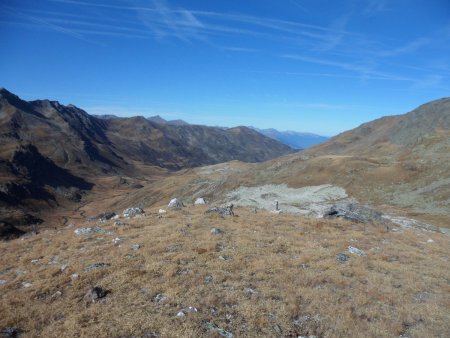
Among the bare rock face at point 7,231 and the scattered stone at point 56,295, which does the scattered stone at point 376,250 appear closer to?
the scattered stone at point 56,295

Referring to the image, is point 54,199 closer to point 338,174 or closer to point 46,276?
point 338,174

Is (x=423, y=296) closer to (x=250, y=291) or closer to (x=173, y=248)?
(x=250, y=291)

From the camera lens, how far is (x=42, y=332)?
1009cm

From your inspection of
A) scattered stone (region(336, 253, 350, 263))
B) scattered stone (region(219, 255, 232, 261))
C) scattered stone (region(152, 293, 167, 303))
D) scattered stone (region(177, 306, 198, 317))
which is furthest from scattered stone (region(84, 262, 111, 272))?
scattered stone (region(336, 253, 350, 263))

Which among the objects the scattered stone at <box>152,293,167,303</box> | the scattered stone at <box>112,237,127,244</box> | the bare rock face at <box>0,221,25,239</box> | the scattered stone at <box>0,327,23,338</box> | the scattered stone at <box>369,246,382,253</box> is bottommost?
the bare rock face at <box>0,221,25,239</box>

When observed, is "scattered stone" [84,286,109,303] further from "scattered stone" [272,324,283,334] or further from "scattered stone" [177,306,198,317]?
"scattered stone" [272,324,283,334]

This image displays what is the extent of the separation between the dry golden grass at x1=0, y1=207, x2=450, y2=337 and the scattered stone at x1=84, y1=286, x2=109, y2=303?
23cm

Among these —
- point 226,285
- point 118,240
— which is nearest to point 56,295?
point 226,285

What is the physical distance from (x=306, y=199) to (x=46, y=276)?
5218 centimetres

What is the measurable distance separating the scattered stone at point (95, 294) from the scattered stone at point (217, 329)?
406 centimetres

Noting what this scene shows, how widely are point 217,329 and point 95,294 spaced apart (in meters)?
4.69

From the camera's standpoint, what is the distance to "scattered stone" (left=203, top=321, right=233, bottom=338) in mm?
10516

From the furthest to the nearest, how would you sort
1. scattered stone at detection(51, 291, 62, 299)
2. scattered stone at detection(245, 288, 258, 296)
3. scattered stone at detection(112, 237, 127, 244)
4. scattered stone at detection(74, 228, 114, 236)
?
scattered stone at detection(74, 228, 114, 236)
scattered stone at detection(112, 237, 127, 244)
scattered stone at detection(245, 288, 258, 296)
scattered stone at detection(51, 291, 62, 299)

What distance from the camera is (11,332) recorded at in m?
10.1
